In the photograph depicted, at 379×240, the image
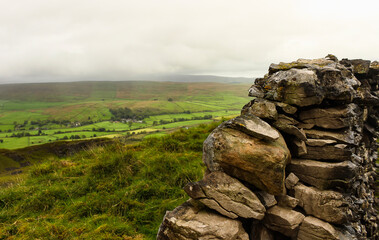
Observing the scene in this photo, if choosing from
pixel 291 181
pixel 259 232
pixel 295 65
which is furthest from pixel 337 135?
pixel 259 232

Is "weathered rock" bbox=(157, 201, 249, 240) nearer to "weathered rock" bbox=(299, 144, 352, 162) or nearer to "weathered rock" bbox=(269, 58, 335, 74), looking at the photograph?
"weathered rock" bbox=(299, 144, 352, 162)

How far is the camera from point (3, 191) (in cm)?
989

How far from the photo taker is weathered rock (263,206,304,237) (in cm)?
581

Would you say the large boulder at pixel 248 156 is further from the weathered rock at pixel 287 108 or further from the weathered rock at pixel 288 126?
the weathered rock at pixel 287 108

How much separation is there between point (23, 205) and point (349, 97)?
15.0m

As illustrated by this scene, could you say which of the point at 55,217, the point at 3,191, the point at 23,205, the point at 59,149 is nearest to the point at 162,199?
the point at 55,217

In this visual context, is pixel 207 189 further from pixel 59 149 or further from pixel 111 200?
pixel 59 149

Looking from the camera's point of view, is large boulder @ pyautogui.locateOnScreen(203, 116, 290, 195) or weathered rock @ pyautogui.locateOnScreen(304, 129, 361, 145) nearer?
large boulder @ pyautogui.locateOnScreen(203, 116, 290, 195)

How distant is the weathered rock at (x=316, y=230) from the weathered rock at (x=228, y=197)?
1.63 metres

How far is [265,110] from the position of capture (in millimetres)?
7039

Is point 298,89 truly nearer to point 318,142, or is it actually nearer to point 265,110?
point 265,110

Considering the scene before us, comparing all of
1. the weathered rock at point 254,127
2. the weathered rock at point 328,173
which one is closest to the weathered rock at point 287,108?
the weathered rock at point 254,127

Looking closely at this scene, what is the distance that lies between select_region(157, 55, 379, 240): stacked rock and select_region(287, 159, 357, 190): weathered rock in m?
0.03

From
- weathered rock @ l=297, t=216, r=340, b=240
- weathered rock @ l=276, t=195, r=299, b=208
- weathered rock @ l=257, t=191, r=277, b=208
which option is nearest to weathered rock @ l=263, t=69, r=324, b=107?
weathered rock @ l=276, t=195, r=299, b=208
